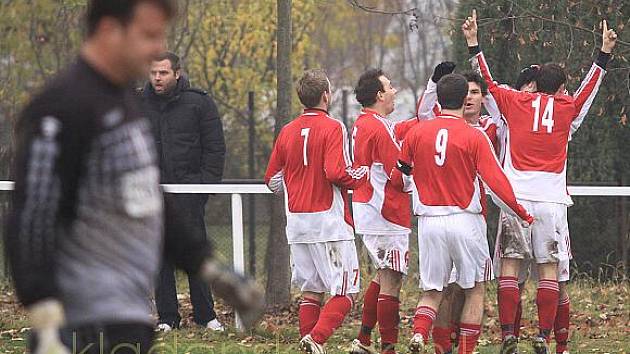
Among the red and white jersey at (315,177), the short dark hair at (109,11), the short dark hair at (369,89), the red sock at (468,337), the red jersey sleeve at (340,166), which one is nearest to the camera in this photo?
the short dark hair at (109,11)

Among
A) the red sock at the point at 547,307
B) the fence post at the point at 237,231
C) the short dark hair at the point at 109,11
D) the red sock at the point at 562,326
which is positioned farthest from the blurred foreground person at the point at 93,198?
the fence post at the point at 237,231

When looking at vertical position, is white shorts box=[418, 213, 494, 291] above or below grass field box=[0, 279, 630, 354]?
above

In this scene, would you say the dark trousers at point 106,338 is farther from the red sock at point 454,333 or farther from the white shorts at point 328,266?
the red sock at point 454,333

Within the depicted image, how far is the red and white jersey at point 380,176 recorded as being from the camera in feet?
30.2

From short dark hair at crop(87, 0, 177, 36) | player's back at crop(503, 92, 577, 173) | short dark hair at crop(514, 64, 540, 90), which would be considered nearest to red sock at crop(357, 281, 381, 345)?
player's back at crop(503, 92, 577, 173)

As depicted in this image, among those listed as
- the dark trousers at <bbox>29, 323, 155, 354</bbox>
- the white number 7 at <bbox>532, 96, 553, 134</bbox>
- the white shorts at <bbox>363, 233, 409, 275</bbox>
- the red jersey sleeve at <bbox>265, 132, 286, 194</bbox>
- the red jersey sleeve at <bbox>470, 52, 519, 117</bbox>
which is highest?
the red jersey sleeve at <bbox>470, 52, 519, 117</bbox>

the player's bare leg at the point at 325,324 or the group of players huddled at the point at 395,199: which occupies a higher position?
the group of players huddled at the point at 395,199

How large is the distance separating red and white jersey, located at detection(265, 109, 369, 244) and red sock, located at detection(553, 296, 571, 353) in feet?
5.53

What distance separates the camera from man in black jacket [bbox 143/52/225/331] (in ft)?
36.9

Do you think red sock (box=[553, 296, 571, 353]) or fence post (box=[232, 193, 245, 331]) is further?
fence post (box=[232, 193, 245, 331])

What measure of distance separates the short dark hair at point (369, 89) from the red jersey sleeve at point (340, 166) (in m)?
0.51

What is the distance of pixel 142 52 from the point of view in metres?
3.80

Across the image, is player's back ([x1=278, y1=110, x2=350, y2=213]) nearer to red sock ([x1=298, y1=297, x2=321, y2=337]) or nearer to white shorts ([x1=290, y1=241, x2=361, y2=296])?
white shorts ([x1=290, y1=241, x2=361, y2=296])

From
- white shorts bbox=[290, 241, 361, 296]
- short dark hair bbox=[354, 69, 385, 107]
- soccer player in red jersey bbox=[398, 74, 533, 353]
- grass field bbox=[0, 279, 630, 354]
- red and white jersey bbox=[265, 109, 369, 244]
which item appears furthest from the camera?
grass field bbox=[0, 279, 630, 354]
